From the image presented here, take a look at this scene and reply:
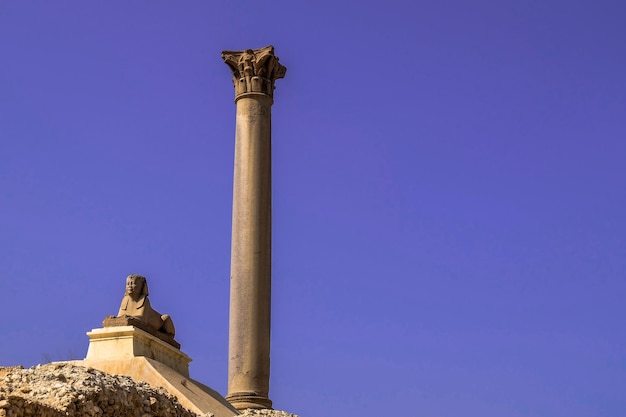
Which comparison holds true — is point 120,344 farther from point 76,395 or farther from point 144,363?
point 76,395

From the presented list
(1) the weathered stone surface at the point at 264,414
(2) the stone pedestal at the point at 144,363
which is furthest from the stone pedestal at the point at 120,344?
(1) the weathered stone surface at the point at 264,414

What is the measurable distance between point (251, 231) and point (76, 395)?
9.60 metres

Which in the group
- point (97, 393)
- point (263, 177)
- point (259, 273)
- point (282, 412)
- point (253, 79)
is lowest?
point (97, 393)

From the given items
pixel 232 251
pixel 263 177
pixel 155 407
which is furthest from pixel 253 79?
pixel 155 407

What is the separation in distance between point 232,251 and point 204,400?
15.4ft

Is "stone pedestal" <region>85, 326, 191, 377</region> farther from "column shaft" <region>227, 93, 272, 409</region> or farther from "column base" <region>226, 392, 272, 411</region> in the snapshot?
"column shaft" <region>227, 93, 272, 409</region>

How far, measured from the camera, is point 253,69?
25.3m

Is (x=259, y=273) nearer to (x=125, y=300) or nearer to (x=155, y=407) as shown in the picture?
(x=125, y=300)

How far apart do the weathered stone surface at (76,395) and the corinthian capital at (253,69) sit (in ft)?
31.5

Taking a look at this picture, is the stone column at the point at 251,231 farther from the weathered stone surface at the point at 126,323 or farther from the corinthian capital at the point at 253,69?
the weathered stone surface at the point at 126,323

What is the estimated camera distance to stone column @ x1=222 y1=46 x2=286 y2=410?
2294 centimetres

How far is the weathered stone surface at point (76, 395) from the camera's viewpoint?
541 inches

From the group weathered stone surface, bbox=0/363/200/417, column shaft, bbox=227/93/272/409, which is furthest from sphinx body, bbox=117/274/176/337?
weathered stone surface, bbox=0/363/200/417

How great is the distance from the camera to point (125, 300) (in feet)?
69.4
